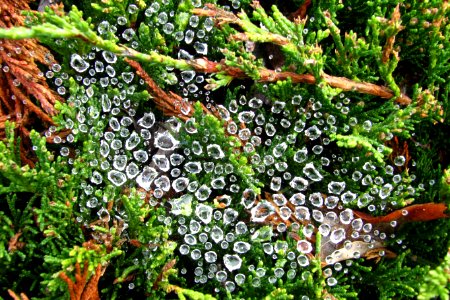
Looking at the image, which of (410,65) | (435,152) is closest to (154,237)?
(435,152)

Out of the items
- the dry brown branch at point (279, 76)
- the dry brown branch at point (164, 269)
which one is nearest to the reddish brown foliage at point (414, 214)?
the dry brown branch at point (279, 76)

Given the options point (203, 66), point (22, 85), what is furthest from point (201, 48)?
point (22, 85)

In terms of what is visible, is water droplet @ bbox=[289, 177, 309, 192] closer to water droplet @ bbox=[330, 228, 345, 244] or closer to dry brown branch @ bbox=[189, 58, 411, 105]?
water droplet @ bbox=[330, 228, 345, 244]

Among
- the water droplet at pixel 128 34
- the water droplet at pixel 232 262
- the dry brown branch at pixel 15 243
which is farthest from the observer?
the water droplet at pixel 128 34

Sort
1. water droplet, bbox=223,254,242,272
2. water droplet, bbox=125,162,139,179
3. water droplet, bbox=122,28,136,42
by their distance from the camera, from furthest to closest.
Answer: water droplet, bbox=122,28,136,42, water droplet, bbox=125,162,139,179, water droplet, bbox=223,254,242,272

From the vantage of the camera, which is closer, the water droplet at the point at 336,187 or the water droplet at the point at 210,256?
the water droplet at the point at 210,256

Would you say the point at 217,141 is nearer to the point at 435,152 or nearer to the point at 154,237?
the point at 154,237

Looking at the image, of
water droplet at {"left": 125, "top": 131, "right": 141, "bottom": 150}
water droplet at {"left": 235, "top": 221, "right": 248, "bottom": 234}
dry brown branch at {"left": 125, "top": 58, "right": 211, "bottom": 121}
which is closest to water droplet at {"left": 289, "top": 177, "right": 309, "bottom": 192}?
water droplet at {"left": 235, "top": 221, "right": 248, "bottom": 234}

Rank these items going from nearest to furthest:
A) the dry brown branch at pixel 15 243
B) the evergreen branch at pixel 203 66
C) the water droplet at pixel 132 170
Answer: the evergreen branch at pixel 203 66, the dry brown branch at pixel 15 243, the water droplet at pixel 132 170

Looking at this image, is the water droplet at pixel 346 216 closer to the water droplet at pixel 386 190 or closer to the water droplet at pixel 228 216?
the water droplet at pixel 386 190
